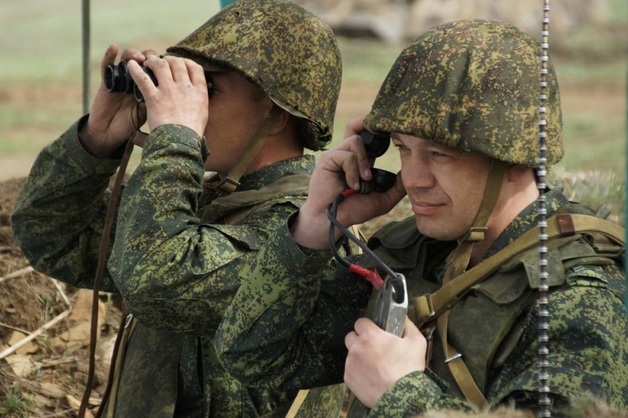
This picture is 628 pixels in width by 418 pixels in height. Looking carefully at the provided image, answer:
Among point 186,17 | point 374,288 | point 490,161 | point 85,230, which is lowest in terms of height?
point 186,17

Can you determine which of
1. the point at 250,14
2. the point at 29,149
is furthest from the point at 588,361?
the point at 29,149

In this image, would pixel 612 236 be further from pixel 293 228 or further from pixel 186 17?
pixel 186 17

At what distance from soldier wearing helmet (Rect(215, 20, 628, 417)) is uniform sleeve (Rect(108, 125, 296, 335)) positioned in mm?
459

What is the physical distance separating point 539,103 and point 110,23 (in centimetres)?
1866

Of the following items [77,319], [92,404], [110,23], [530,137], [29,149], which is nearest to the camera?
[530,137]

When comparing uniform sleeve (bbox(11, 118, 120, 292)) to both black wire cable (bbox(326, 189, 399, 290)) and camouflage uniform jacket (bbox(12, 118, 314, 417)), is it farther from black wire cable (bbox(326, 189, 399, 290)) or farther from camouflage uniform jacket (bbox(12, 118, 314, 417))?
black wire cable (bbox(326, 189, 399, 290))

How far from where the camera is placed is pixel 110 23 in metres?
21.7

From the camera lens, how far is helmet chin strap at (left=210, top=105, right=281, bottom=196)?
4871 mm

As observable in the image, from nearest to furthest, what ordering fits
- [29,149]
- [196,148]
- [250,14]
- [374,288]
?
[374,288] → [196,148] → [250,14] → [29,149]

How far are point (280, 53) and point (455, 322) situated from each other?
1635mm

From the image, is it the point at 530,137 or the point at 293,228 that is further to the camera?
the point at 293,228

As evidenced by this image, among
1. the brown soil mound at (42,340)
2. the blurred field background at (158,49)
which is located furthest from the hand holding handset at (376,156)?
the blurred field background at (158,49)

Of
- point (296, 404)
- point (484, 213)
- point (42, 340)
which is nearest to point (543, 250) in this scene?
point (484, 213)

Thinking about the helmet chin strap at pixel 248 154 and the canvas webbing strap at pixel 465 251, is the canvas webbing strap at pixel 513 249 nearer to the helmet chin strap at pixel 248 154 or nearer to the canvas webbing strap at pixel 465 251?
the canvas webbing strap at pixel 465 251
